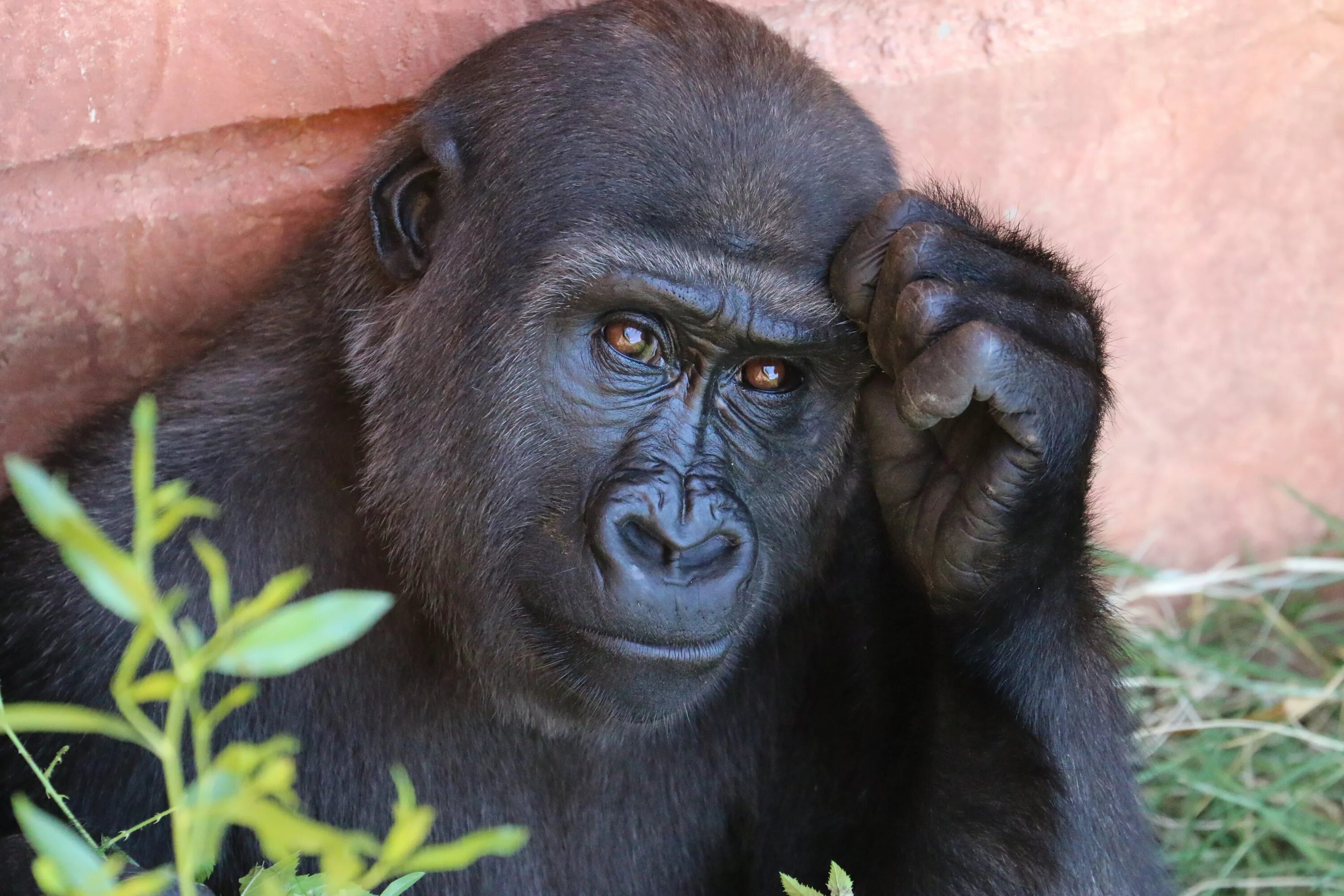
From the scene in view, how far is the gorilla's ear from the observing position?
288 centimetres

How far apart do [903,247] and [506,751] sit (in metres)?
1.31

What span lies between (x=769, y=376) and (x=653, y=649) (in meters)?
0.64

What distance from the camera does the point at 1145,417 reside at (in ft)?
14.9

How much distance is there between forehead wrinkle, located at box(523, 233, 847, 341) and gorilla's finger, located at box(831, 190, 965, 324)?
2.1 inches

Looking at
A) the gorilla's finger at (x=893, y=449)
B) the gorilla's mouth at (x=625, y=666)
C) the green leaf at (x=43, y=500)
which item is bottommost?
the gorilla's mouth at (x=625, y=666)

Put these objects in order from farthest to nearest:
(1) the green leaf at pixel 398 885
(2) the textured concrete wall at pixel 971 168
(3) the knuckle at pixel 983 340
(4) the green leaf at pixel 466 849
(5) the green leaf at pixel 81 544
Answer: (2) the textured concrete wall at pixel 971 168 < (3) the knuckle at pixel 983 340 < (1) the green leaf at pixel 398 885 < (4) the green leaf at pixel 466 849 < (5) the green leaf at pixel 81 544

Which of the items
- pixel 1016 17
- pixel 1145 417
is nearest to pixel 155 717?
pixel 1016 17

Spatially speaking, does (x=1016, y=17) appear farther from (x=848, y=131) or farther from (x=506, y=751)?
(x=506, y=751)

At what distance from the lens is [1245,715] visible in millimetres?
4449

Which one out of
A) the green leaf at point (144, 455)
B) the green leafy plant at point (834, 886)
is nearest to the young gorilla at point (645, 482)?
the green leafy plant at point (834, 886)

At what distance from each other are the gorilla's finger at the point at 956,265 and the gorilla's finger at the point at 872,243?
0.03 metres

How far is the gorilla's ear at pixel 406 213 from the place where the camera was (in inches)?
113

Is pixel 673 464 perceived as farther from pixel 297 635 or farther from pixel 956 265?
pixel 297 635

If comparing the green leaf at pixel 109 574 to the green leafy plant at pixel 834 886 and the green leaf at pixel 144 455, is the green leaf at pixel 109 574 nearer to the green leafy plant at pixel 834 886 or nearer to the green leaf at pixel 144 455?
the green leaf at pixel 144 455
